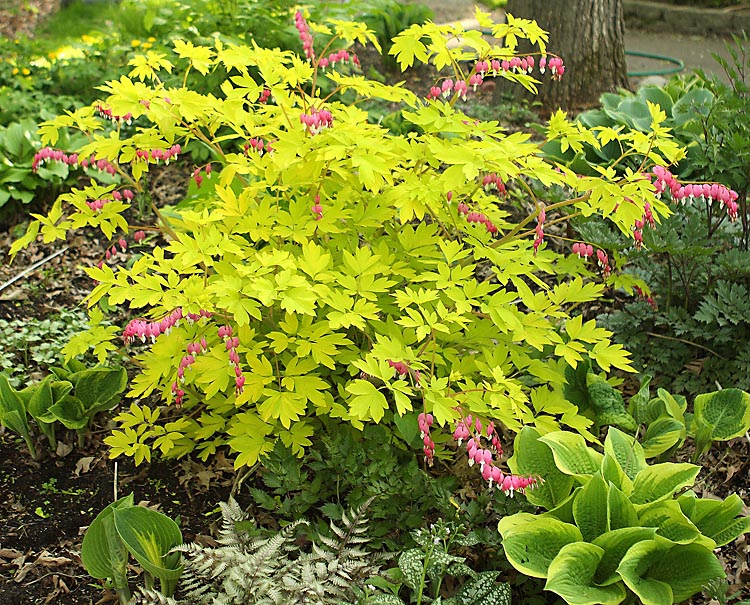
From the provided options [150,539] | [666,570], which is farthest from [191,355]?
[666,570]

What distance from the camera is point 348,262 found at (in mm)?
2416

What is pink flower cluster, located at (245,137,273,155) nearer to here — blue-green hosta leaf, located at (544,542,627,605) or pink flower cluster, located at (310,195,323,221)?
pink flower cluster, located at (310,195,323,221)

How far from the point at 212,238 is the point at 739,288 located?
6.79 ft

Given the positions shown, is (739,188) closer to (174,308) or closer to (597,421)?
(597,421)

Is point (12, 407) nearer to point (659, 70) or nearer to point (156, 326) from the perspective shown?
point (156, 326)

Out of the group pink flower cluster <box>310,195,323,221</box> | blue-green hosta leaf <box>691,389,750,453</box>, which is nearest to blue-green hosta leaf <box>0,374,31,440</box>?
pink flower cluster <box>310,195,323,221</box>

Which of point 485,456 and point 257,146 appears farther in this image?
point 257,146

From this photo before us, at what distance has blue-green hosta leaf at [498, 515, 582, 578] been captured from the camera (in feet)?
7.47

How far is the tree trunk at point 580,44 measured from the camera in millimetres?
5180

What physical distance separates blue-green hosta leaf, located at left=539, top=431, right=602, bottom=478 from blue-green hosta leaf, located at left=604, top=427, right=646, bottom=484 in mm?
63

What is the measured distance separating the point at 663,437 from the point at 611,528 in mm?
539

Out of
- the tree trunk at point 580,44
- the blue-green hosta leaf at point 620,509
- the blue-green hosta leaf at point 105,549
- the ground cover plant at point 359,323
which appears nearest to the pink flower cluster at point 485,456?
the ground cover plant at point 359,323

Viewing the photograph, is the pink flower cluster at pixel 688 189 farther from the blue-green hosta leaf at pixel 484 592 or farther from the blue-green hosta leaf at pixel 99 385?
the blue-green hosta leaf at pixel 99 385

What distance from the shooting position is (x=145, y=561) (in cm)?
231
